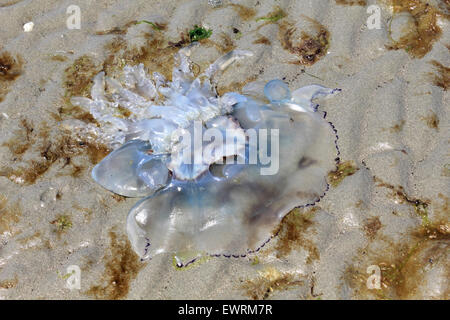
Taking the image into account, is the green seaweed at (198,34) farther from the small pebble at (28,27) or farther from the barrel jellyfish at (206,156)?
the small pebble at (28,27)

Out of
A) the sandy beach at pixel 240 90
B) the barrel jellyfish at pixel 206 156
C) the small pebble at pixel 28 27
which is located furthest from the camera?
the small pebble at pixel 28 27

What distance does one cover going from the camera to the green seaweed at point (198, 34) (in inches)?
148

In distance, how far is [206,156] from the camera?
117 inches

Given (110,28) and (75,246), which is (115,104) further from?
(75,246)

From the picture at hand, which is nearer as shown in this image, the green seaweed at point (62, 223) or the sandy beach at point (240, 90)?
the sandy beach at point (240, 90)

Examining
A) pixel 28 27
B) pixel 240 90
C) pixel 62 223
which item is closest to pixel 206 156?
pixel 240 90

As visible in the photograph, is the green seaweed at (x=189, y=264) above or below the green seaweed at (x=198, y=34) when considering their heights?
below

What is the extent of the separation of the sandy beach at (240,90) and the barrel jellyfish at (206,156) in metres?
0.10

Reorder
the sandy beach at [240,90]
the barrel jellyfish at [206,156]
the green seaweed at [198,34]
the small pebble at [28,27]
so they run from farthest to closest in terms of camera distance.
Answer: the small pebble at [28,27], the green seaweed at [198,34], the barrel jellyfish at [206,156], the sandy beach at [240,90]

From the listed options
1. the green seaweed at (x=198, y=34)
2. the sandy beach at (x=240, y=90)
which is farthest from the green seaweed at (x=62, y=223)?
the green seaweed at (x=198, y=34)

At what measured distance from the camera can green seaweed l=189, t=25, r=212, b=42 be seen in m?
3.75

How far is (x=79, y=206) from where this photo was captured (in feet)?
9.42
